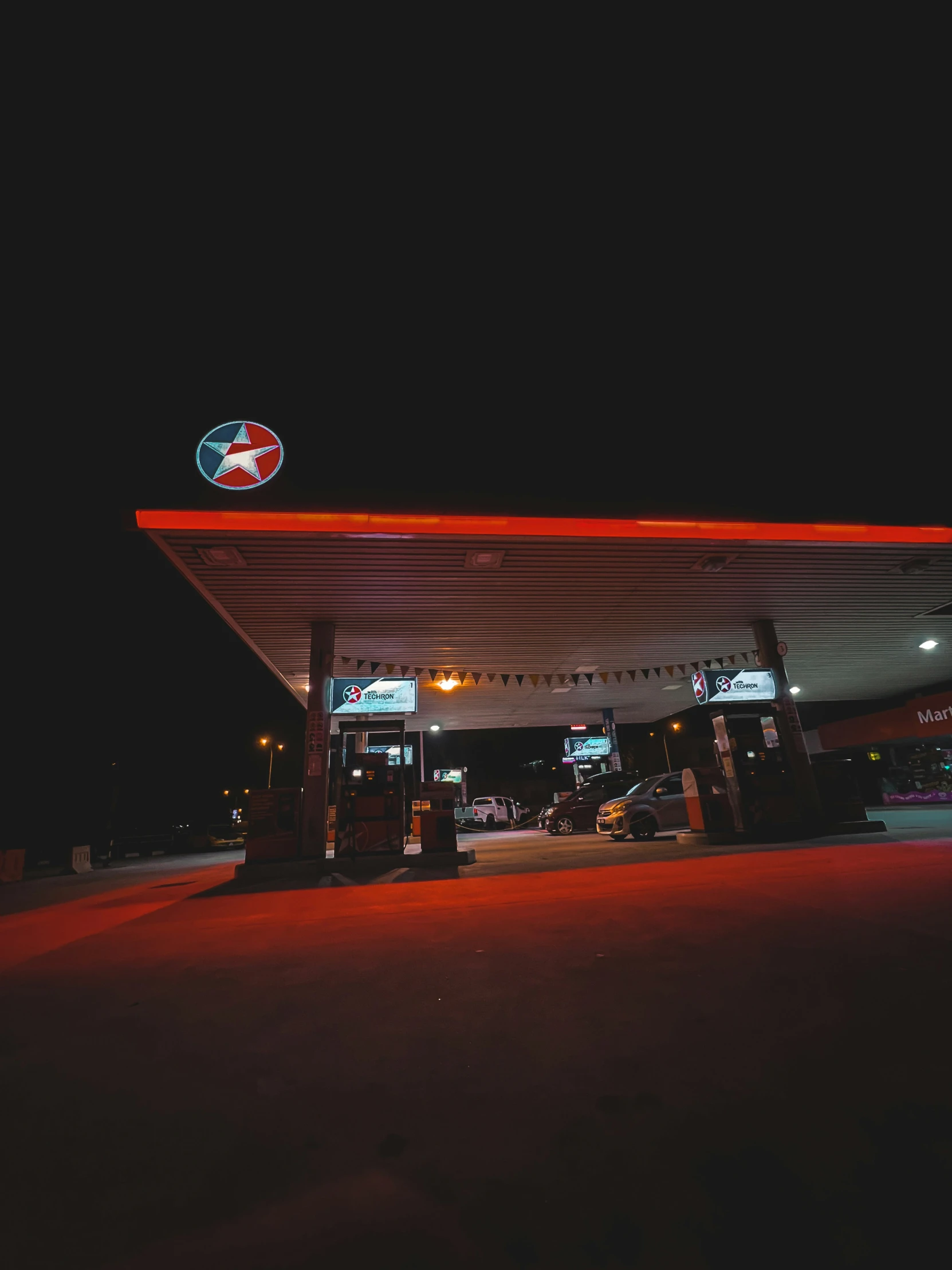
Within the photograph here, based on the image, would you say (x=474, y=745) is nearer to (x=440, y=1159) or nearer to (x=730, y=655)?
(x=730, y=655)

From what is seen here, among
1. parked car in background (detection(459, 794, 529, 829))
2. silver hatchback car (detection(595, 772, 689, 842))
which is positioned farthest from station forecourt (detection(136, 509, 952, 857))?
parked car in background (detection(459, 794, 529, 829))

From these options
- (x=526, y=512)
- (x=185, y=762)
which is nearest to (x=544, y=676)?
(x=526, y=512)

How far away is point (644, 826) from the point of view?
11695 millimetres

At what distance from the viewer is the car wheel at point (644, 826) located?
11.7 m

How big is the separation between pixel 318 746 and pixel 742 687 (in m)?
8.29

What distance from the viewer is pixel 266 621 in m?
9.68

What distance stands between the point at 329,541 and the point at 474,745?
1410 inches

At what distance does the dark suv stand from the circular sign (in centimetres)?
1349

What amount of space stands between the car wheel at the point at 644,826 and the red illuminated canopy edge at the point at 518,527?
6877mm

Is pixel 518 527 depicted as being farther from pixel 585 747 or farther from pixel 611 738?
pixel 585 747

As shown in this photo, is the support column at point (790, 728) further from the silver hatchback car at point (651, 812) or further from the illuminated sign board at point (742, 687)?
the silver hatchback car at point (651, 812)

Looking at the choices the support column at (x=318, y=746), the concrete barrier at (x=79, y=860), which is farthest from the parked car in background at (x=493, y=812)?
the support column at (x=318, y=746)

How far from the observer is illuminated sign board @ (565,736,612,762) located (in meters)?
22.8

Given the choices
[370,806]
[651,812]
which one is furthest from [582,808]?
[370,806]
